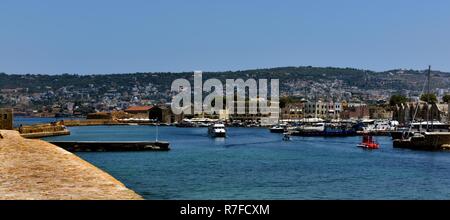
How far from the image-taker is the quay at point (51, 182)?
15.9 meters

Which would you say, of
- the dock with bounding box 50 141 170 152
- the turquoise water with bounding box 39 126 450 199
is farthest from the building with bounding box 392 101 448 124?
the turquoise water with bounding box 39 126 450 199

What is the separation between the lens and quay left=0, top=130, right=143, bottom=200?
15.9m

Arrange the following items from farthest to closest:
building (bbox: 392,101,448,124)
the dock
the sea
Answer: building (bbox: 392,101,448,124)
the dock
the sea

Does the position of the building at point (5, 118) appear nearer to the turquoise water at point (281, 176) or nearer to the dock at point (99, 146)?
the dock at point (99, 146)

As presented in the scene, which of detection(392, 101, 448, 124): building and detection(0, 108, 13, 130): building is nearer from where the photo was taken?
detection(0, 108, 13, 130): building

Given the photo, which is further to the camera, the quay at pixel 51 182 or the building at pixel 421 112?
the building at pixel 421 112

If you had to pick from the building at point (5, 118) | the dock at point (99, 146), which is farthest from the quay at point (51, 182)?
the building at point (5, 118)

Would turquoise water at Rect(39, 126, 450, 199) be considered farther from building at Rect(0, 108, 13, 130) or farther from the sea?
building at Rect(0, 108, 13, 130)

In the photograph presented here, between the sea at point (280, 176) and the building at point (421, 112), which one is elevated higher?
the building at point (421, 112)

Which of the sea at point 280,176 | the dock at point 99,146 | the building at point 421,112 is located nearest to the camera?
the sea at point 280,176
